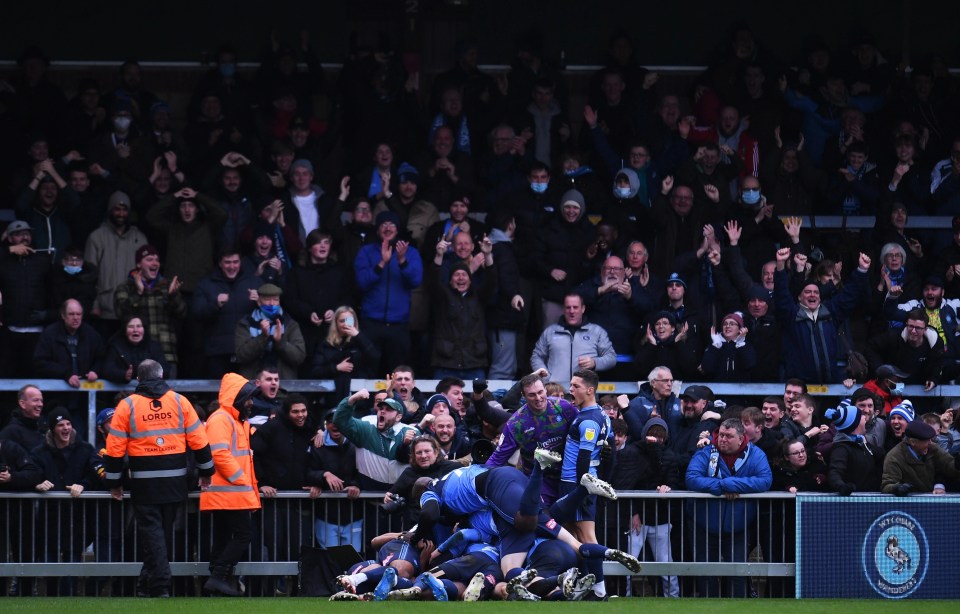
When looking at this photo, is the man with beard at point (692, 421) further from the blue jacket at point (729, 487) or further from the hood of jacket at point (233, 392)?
the hood of jacket at point (233, 392)

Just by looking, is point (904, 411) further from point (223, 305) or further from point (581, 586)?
point (223, 305)

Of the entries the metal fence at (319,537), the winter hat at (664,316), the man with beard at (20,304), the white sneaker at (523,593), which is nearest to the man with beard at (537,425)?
the white sneaker at (523,593)

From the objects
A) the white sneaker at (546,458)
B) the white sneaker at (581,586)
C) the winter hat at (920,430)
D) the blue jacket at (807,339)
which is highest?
the blue jacket at (807,339)

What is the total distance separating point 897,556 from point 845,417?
1376 millimetres

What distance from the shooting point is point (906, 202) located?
60.8 feet

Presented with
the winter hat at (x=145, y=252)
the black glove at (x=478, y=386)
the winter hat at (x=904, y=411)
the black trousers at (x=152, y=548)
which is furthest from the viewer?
the winter hat at (x=145, y=252)

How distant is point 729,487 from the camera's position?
13961 mm

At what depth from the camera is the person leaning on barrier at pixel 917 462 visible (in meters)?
14.2

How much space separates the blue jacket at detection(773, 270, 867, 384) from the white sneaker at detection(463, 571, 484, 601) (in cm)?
535

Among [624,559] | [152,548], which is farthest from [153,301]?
[624,559]

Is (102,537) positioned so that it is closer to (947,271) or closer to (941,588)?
(941,588)

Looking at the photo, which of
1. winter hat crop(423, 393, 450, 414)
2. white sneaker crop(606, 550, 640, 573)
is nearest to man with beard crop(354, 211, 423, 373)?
winter hat crop(423, 393, 450, 414)

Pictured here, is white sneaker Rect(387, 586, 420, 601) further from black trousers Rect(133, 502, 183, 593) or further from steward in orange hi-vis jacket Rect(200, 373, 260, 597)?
black trousers Rect(133, 502, 183, 593)

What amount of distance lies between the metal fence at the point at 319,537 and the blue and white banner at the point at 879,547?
0.21 meters
